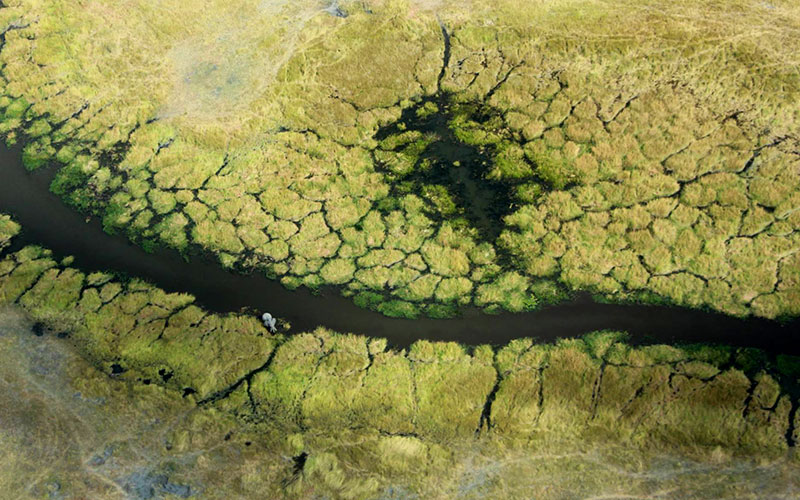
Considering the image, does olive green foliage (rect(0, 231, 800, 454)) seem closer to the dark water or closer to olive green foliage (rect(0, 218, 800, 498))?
olive green foliage (rect(0, 218, 800, 498))

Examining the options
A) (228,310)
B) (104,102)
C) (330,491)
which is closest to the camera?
(330,491)

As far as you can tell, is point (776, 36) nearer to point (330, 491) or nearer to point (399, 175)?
point (399, 175)

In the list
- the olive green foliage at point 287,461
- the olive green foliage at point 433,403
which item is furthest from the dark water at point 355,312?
the olive green foliage at point 287,461

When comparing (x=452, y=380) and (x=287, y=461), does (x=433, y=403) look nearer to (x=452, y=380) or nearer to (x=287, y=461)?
(x=452, y=380)

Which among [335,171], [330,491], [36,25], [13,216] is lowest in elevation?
[330,491]

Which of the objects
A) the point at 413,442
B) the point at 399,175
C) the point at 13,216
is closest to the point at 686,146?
the point at 399,175

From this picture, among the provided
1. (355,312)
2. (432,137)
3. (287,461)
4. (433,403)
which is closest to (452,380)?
(433,403)
